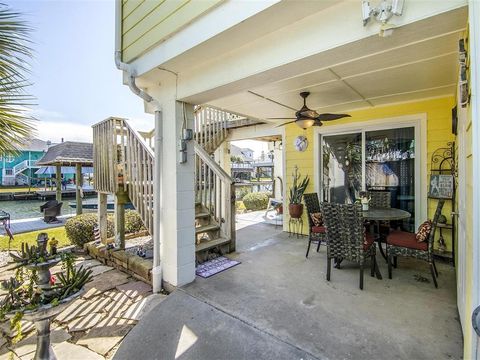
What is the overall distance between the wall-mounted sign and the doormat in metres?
3.47

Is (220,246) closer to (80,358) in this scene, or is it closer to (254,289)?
(254,289)

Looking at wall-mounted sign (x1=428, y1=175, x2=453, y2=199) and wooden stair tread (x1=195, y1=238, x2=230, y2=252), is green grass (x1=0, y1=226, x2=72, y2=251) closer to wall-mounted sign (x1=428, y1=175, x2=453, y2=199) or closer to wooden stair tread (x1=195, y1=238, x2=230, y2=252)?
wooden stair tread (x1=195, y1=238, x2=230, y2=252)

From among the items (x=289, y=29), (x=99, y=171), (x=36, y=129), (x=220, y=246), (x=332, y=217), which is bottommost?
(x=220, y=246)

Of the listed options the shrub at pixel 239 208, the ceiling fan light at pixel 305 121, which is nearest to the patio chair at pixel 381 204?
the ceiling fan light at pixel 305 121

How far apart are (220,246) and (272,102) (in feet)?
9.00

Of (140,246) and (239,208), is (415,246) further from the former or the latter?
(239,208)

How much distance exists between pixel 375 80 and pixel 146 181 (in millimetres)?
3678

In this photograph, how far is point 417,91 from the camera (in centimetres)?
372

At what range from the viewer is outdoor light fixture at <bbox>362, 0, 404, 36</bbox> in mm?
1544

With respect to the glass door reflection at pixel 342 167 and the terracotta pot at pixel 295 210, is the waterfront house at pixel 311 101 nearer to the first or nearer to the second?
the glass door reflection at pixel 342 167

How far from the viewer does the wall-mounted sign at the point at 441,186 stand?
382 cm

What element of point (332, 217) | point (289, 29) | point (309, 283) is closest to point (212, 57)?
point (289, 29)

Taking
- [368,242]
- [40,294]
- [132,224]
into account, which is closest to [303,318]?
[368,242]

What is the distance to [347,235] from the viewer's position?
3.15 meters
